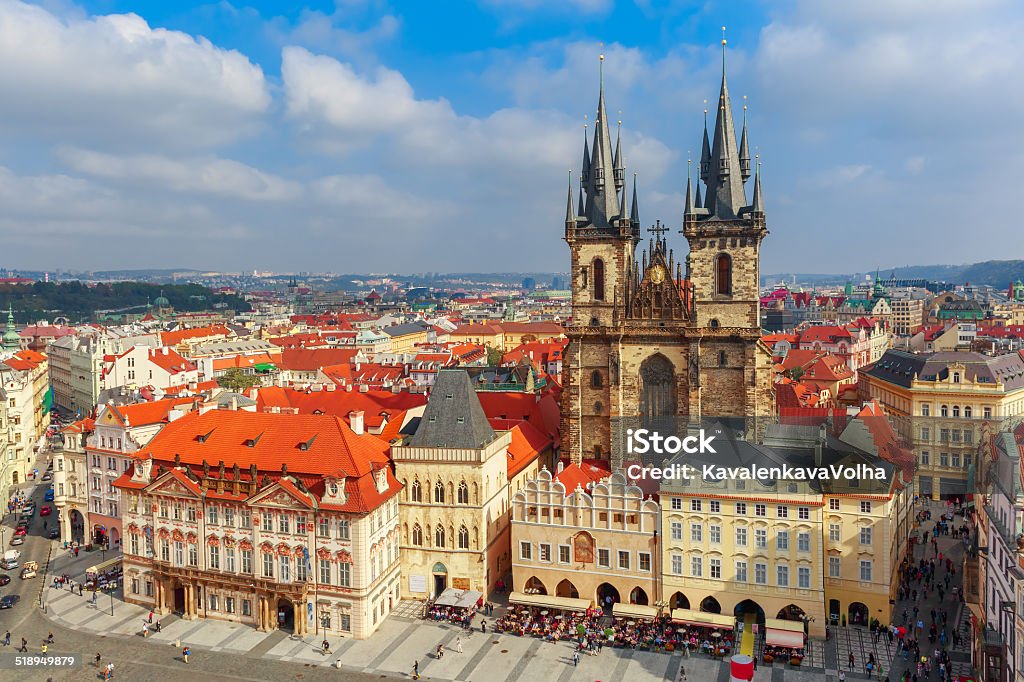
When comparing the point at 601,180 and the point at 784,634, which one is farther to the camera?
the point at 601,180

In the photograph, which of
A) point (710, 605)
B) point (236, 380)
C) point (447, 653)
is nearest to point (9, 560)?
point (447, 653)

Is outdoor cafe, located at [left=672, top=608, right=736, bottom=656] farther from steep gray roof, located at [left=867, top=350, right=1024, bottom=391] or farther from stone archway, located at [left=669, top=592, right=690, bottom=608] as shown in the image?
steep gray roof, located at [left=867, top=350, right=1024, bottom=391]

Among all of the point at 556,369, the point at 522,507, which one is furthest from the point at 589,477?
the point at 556,369

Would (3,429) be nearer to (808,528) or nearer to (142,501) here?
(142,501)

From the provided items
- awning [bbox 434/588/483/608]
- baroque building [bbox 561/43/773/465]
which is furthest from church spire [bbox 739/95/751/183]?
awning [bbox 434/588/483/608]

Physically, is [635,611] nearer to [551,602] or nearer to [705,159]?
[551,602]

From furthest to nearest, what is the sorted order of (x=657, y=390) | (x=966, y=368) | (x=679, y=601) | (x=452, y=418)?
(x=966, y=368)
(x=657, y=390)
(x=452, y=418)
(x=679, y=601)
